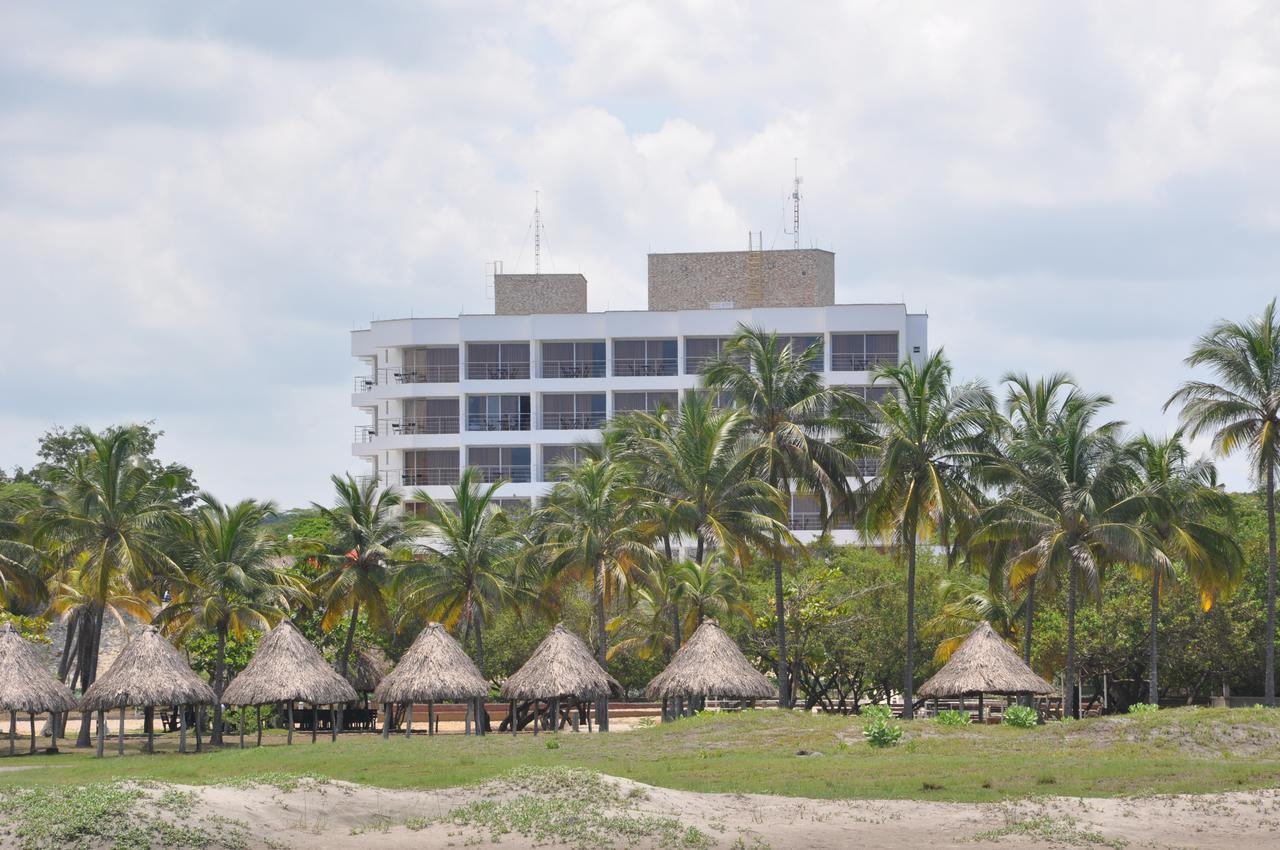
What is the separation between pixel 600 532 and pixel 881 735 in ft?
49.6

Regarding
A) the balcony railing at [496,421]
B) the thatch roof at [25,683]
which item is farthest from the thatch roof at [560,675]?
the balcony railing at [496,421]

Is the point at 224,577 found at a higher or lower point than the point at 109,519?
lower

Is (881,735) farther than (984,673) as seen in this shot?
No

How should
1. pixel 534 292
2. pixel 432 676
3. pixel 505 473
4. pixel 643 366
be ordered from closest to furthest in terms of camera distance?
pixel 432 676 < pixel 505 473 < pixel 643 366 < pixel 534 292

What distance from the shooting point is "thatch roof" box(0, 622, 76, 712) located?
44250 mm

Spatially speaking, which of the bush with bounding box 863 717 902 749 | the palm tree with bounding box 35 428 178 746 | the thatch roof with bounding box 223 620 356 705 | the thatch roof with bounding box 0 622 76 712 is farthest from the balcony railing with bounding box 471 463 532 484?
the bush with bounding box 863 717 902 749

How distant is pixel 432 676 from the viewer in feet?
149

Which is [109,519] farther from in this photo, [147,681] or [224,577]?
[147,681]

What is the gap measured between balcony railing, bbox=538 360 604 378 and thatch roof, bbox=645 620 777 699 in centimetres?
4063

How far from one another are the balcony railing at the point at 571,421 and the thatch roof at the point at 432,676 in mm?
38254

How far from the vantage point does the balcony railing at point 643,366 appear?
278 ft

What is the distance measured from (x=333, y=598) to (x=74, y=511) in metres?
8.51

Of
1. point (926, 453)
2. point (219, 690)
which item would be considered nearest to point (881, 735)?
point (926, 453)

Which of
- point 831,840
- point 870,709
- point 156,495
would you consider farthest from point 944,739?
point 156,495
